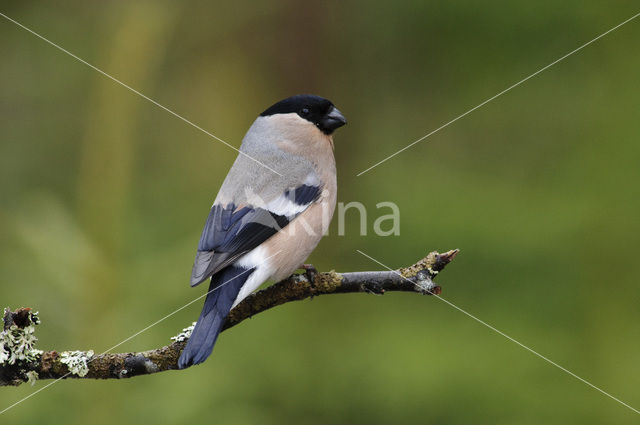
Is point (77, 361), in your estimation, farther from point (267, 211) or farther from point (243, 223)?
point (267, 211)

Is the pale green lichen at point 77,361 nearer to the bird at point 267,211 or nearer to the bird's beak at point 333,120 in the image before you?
Answer: the bird at point 267,211

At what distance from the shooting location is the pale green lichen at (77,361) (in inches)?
73.3

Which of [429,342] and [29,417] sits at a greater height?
[429,342]

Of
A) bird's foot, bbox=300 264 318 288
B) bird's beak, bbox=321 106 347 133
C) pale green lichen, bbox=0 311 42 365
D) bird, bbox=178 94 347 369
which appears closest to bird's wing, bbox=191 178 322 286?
bird, bbox=178 94 347 369

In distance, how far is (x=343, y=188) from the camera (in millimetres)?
3762

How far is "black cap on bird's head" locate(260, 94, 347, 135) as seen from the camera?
2854mm

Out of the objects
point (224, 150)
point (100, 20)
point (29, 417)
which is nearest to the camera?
point (29, 417)

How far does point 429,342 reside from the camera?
3.28 meters

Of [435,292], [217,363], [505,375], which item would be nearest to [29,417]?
[217,363]

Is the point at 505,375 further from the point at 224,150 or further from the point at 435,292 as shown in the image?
the point at 224,150

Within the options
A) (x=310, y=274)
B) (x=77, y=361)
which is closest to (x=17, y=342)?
(x=77, y=361)

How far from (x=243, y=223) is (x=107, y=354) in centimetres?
62

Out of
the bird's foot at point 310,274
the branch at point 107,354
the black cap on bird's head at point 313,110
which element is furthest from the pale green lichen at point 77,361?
the black cap on bird's head at point 313,110

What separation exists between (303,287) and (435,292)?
464 millimetres
